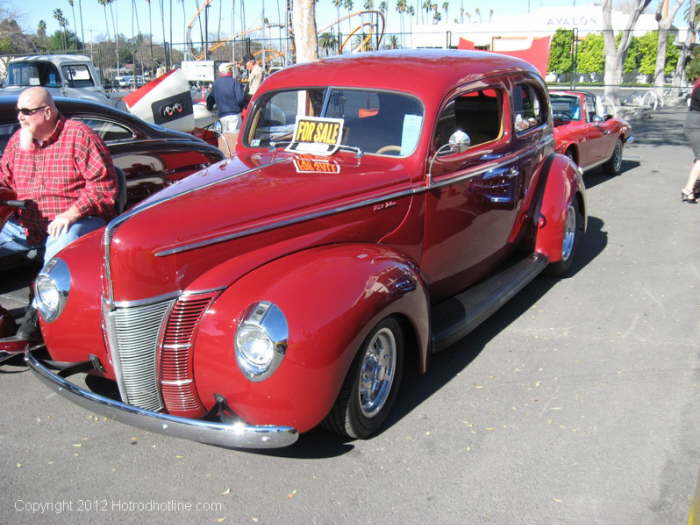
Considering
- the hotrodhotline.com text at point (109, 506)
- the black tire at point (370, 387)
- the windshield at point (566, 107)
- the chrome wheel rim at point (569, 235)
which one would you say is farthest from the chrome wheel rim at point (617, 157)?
the hotrodhotline.com text at point (109, 506)

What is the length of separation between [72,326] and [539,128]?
4096mm

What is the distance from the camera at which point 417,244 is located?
13.1 feet

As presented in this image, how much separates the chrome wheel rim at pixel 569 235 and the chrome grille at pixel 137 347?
3.86m

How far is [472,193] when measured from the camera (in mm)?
4422

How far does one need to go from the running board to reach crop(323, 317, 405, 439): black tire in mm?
364

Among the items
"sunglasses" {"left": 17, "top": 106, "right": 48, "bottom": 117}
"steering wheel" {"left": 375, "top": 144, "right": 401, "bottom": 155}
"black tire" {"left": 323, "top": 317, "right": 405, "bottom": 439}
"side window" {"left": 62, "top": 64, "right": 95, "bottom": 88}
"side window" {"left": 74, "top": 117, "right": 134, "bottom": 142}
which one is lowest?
→ "black tire" {"left": 323, "top": 317, "right": 405, "bottom": 439}

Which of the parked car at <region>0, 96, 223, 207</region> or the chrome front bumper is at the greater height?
the parked car at <region>0, 96, 223, 207</region>

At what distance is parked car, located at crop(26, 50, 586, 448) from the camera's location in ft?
9.39

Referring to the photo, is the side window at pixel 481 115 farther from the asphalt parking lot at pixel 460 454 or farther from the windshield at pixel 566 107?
the windshield at pixel 566 107

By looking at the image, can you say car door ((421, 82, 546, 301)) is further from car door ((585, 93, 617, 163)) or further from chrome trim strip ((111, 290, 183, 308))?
car door ((585, 93, 617, 163))

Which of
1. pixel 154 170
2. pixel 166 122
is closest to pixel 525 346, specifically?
pixel 154 170

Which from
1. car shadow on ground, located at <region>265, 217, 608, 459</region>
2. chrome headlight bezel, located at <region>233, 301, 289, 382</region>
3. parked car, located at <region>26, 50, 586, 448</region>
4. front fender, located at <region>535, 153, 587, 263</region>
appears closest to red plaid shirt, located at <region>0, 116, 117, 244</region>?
parked car, located at <region>26, 50, 586, 448</region>

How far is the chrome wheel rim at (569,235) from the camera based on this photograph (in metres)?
5.73

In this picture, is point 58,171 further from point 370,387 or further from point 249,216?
point 370,387
